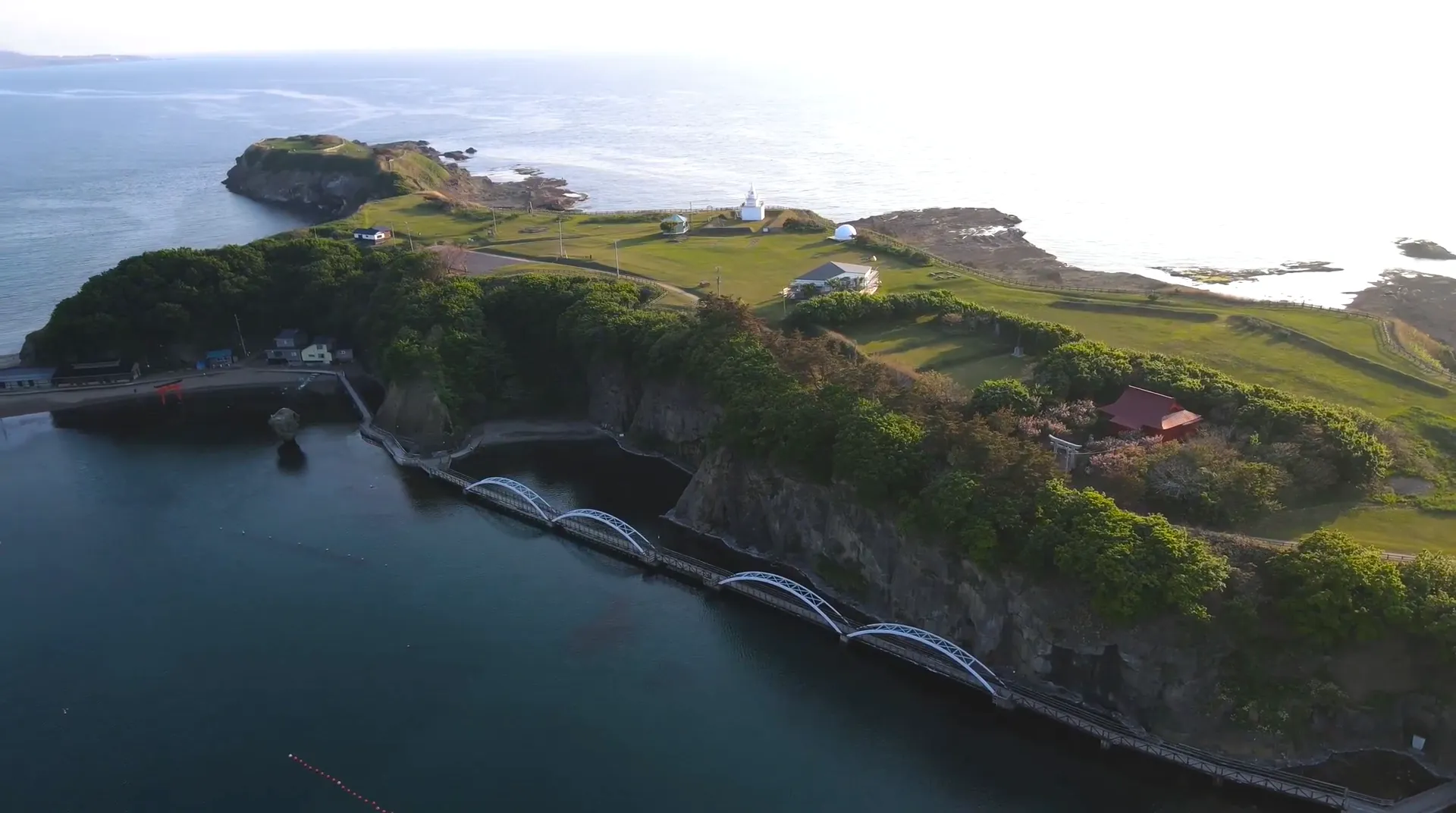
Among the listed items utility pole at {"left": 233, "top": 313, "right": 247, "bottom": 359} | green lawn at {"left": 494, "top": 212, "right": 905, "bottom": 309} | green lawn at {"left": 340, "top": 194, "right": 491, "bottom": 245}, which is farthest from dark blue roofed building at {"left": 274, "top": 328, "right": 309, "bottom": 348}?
green lawn at {"left": 494, "top": 212, "right": 905, "bottom": 309}

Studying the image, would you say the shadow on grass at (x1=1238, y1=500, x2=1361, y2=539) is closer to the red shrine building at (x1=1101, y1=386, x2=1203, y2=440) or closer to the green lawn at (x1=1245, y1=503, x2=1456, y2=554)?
the green lawn at (x1=1245, y1=503, x2=1456, y2=554)

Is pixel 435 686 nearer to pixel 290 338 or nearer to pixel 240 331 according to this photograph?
pixel 290 338

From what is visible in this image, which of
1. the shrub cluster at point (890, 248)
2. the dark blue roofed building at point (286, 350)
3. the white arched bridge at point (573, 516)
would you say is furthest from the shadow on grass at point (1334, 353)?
the dark blue roofed building at point (286, 350)

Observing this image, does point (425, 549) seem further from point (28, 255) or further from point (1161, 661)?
point (28, 255)

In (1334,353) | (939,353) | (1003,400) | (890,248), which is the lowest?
(939,353)

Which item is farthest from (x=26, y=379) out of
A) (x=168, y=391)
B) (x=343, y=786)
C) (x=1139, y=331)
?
(x=1139, y=331)

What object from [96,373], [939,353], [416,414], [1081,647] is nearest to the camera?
[1081,647]

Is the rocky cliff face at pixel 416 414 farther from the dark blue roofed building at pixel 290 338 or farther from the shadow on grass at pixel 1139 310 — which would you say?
the shadow on grass at pixel 1139 310
